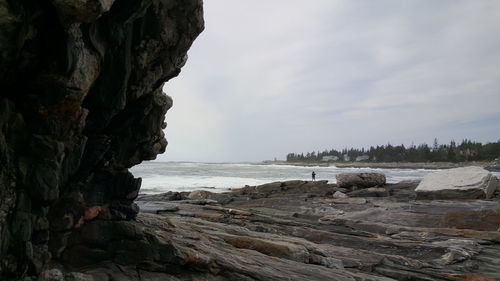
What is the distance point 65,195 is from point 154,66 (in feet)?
11.8

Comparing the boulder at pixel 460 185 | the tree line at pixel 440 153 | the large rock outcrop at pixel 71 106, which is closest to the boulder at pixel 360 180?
the boulder at pixel 460 185

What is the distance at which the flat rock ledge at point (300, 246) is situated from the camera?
24.0 feet

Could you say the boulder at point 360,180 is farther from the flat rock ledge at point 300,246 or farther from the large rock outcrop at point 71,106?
the large rock outcrop at point 71,106

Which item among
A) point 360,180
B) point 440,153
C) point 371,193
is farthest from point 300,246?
point 440,153

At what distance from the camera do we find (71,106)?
612 cm

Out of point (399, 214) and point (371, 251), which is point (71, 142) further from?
point (399, 214)

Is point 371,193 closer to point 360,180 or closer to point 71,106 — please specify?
point 360,180

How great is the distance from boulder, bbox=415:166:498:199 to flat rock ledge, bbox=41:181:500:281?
266 cm

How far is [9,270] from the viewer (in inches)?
211

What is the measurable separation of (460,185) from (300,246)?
17172 mm

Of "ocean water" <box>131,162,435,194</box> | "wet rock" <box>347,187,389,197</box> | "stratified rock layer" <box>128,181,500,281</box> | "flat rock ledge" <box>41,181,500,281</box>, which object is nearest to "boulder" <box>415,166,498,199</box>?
"stratified rock layer" <box>128,181,500,281</box>

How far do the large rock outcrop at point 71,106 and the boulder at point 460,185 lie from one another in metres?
20.6

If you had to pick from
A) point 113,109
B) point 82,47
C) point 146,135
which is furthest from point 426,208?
point 82,47

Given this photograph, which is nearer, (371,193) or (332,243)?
(332,243)
